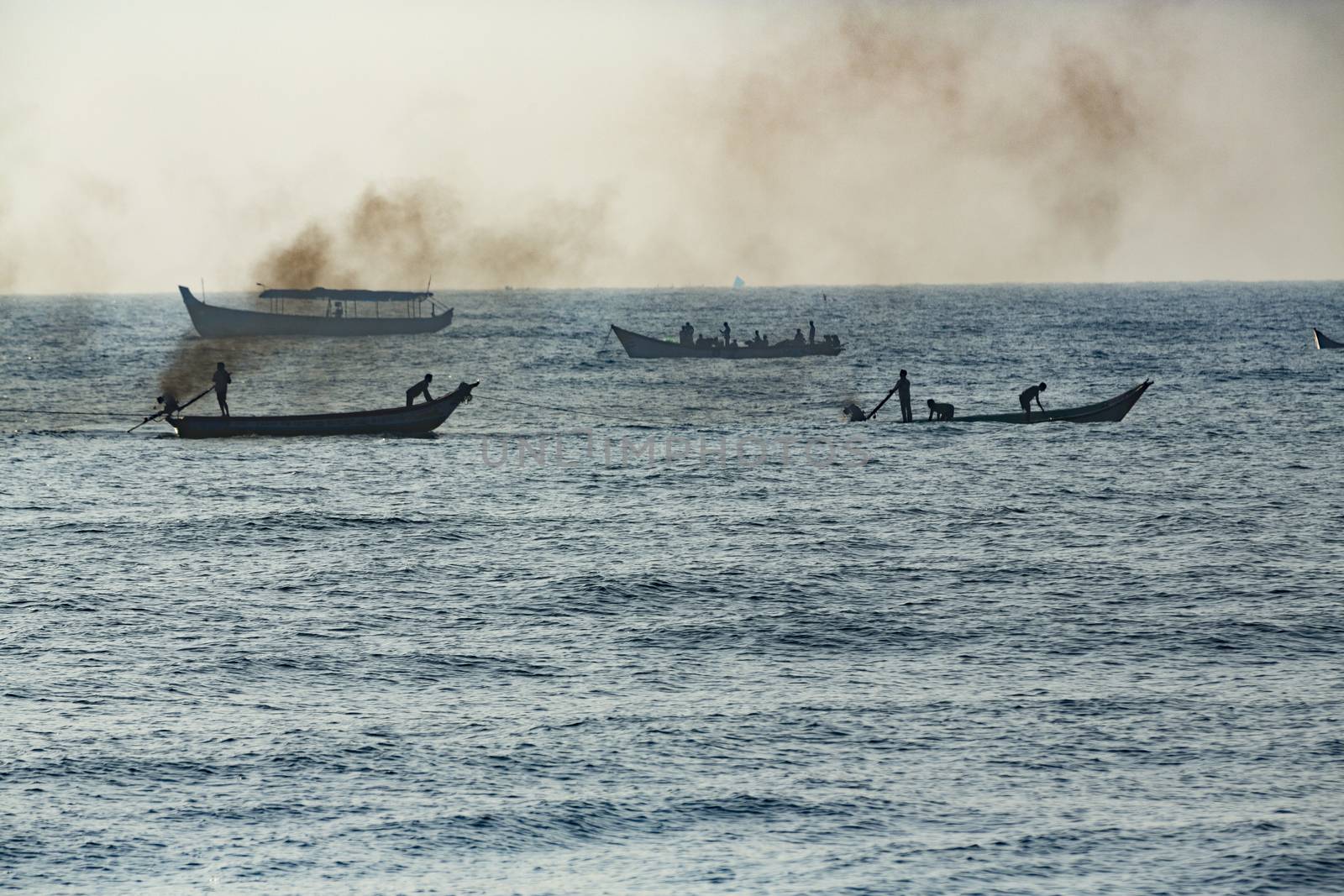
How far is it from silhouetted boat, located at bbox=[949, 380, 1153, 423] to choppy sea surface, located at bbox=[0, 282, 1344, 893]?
153 inches

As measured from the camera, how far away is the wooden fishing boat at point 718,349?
86000 mm

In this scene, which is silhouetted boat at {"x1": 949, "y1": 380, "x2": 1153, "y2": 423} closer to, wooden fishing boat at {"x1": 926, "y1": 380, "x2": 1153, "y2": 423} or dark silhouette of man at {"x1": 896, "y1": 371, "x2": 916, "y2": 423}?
wooden fishing boat at {"x1": 926, "y1": 380, "x2": 1153, "y2": 423}

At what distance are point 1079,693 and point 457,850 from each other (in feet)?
28.0

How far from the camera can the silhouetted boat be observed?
166 ft

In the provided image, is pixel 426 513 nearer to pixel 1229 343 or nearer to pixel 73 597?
pixel 73 597

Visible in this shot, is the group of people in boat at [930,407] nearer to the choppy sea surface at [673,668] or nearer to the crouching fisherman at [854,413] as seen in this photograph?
the crouching fisherman at [854,413]

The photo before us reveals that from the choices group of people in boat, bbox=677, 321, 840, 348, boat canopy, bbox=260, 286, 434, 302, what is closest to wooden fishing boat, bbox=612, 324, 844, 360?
group of people in boat, bbox=677, 321, 840, 348

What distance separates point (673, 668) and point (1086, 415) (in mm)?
34715

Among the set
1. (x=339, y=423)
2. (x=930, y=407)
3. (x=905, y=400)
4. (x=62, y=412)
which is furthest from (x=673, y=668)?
(x=62, y=412)

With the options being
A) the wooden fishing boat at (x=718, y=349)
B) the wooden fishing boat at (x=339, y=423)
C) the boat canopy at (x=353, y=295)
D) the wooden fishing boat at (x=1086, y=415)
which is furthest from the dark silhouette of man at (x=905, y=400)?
the boat canopy at (x=353, y=295)

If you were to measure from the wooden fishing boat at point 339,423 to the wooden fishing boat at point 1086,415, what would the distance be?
17.3 meters

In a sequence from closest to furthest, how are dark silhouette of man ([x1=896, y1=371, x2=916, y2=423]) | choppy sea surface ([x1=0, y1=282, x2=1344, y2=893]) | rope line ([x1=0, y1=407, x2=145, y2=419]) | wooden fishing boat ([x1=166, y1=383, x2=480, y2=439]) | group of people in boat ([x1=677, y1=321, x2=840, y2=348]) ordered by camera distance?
choppy sea surface ([x1=0, y1=282, x2=1344, y2=893]), wooden fishing boat ([x1=166, y1=383, x2=480, y2=439]), dark silhouette of man ([x1=896, y1=371, x2=916, y2=423]), rope line ([x1=0, y1=407, x2=145, y2=419]), group of people in boat ([x1=677, y1=321, x2=840, y2=348])

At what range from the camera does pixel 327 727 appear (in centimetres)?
1727

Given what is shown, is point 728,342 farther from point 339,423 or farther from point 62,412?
point 339,423
